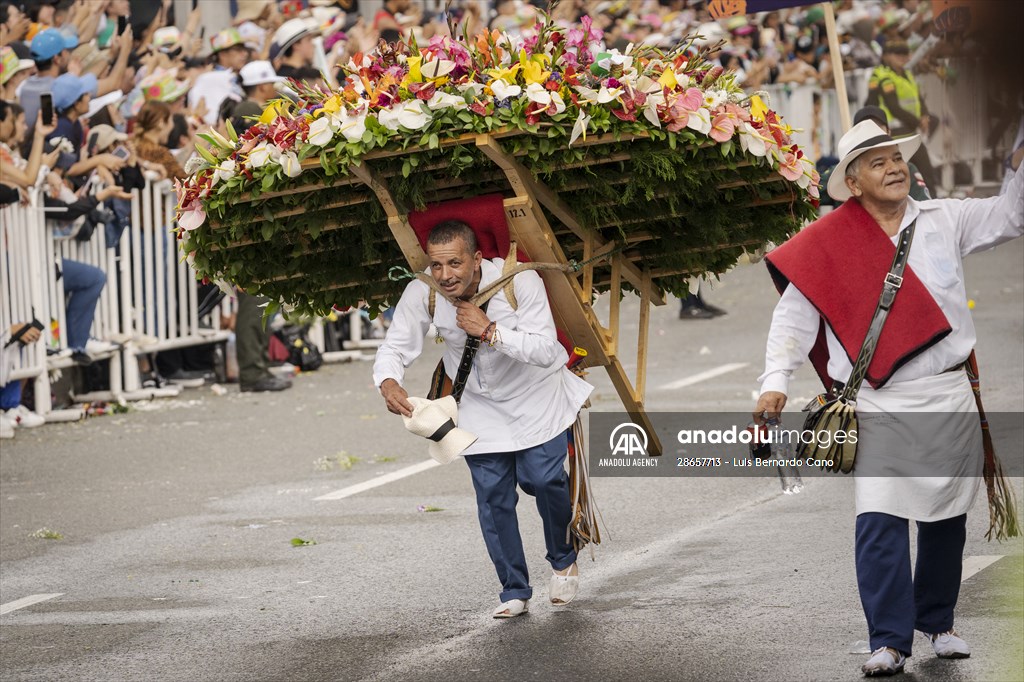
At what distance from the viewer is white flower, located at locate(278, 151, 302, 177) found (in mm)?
5219

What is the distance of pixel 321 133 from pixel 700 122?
1311 mm

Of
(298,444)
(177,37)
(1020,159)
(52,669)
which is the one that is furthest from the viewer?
(177,37)

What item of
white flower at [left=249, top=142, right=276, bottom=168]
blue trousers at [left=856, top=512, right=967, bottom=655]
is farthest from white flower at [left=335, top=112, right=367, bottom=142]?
blue trousers at [left=856, top=512, right=967, bottom=655]

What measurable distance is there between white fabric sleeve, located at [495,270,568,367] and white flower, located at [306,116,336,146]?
0.96 m

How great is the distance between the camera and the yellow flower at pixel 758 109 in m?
5.45

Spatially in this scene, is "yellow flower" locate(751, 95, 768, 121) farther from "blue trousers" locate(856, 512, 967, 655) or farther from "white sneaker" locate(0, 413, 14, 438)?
"white sneaker" locate(0, 413, 14, 438)

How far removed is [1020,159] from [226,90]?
38.6 ft

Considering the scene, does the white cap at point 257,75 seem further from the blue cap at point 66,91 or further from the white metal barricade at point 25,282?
the white metal barricade at point 25,282

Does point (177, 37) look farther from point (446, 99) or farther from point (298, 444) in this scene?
point (446, 99)

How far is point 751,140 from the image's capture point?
209 inches

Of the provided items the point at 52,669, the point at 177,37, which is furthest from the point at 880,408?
the point at 177,37

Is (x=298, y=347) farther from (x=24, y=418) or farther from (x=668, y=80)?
(x=668, y=80)

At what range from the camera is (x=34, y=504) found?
902 cm

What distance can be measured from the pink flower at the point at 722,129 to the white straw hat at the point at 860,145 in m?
0.41
